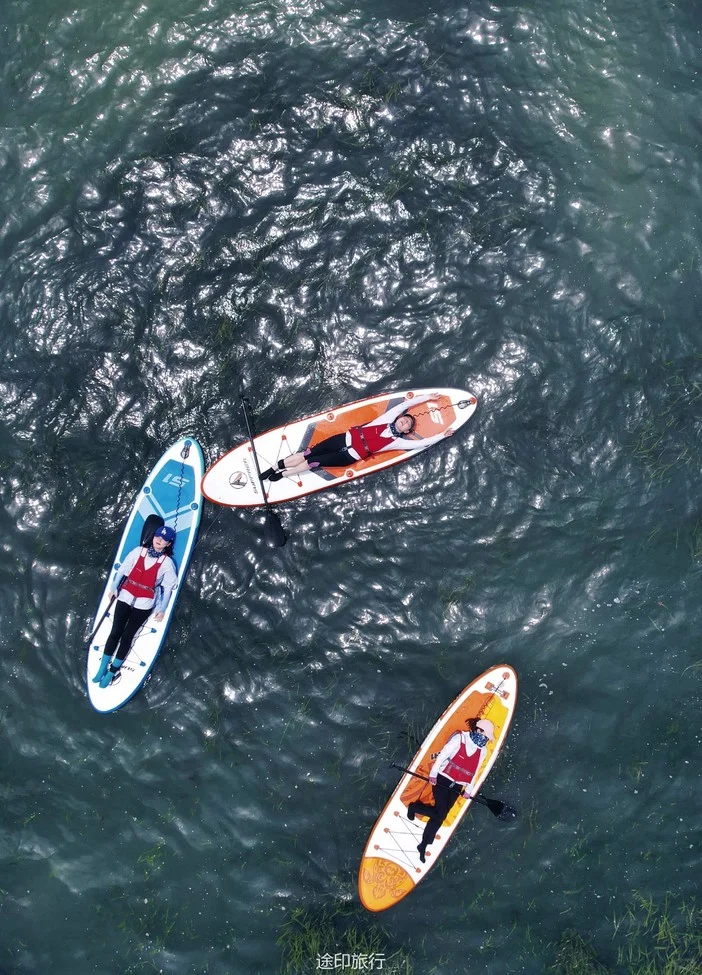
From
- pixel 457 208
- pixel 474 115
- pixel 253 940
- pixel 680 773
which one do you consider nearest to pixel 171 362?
pixel 457 208

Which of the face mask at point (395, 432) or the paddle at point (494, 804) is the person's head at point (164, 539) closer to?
the face mask at point (395, 432)

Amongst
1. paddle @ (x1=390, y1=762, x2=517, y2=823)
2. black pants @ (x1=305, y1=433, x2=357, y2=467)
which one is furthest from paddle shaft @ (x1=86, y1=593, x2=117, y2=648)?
paddle @ (x1=390, y1=762, x2=517, y2=823)

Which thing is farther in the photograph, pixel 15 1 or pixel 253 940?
pixel 15 1

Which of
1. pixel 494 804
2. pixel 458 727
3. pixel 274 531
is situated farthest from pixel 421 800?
pixel 274 531

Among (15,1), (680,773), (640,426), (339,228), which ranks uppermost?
(15,1)

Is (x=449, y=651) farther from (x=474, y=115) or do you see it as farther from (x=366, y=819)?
(x=474, y=115)

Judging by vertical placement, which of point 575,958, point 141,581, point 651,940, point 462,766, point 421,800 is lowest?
point 651,940

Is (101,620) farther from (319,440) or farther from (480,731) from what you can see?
(480,731)
